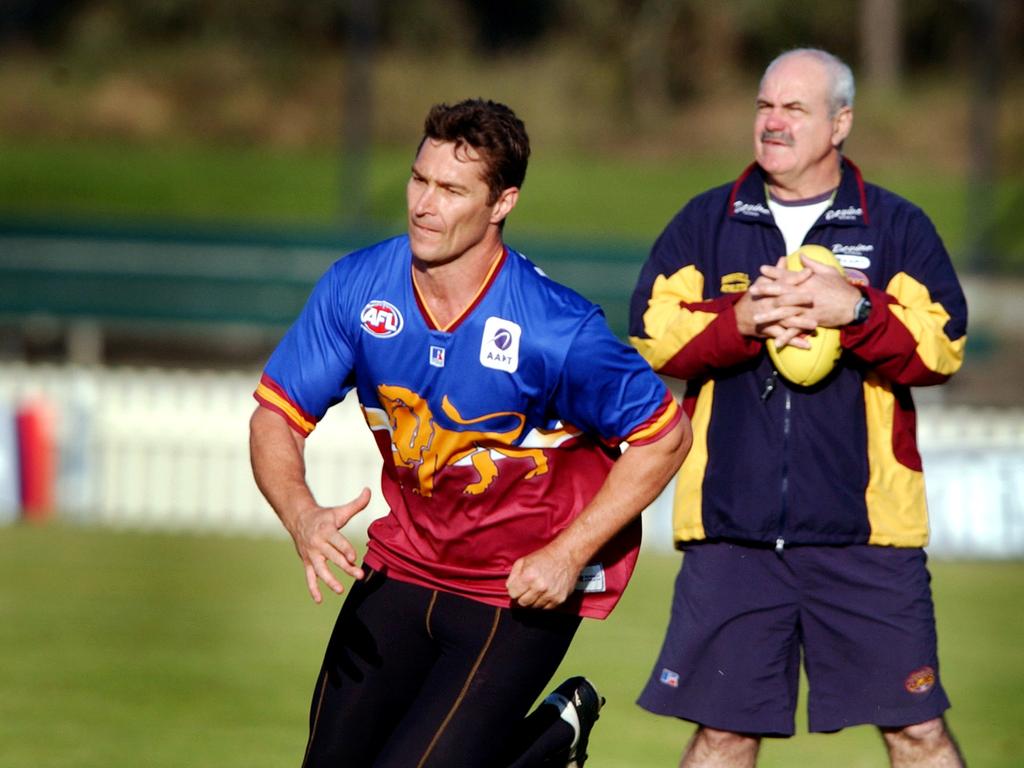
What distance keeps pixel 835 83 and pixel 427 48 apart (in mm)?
27515

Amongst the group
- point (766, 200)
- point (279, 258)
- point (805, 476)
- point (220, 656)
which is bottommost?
point (279, 258)

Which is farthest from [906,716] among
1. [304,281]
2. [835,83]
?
[304,281]

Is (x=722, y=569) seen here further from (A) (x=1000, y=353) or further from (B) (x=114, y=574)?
(A) (x=1000, y=353)

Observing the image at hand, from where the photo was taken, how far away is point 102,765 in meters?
6.32

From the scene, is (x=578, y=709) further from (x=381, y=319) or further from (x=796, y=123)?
(x=796, y=123)

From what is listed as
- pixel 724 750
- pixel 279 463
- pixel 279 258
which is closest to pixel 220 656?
pixel 724 750

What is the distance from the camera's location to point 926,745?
4.81 metres

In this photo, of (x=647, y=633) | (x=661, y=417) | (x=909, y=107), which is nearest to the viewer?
(x=661, y=417)

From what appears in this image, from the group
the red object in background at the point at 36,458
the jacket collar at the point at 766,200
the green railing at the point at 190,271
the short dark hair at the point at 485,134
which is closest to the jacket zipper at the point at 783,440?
the jacket collar at the point at 766,200

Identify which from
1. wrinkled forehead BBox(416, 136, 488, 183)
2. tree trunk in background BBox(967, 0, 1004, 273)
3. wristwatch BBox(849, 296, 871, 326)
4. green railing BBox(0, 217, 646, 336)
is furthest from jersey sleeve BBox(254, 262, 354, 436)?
tree trunk in background BBox(967, 0, 1004, 273)

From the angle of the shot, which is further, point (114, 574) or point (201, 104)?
point (201, 104)

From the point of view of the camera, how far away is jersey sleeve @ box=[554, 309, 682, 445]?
4238 mm

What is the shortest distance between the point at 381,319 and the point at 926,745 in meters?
1.94

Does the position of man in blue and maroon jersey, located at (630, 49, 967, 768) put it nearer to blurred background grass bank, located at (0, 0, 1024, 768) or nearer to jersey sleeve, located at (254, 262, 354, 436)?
jersey sleeve, located at (254, 262, 354, 436)
